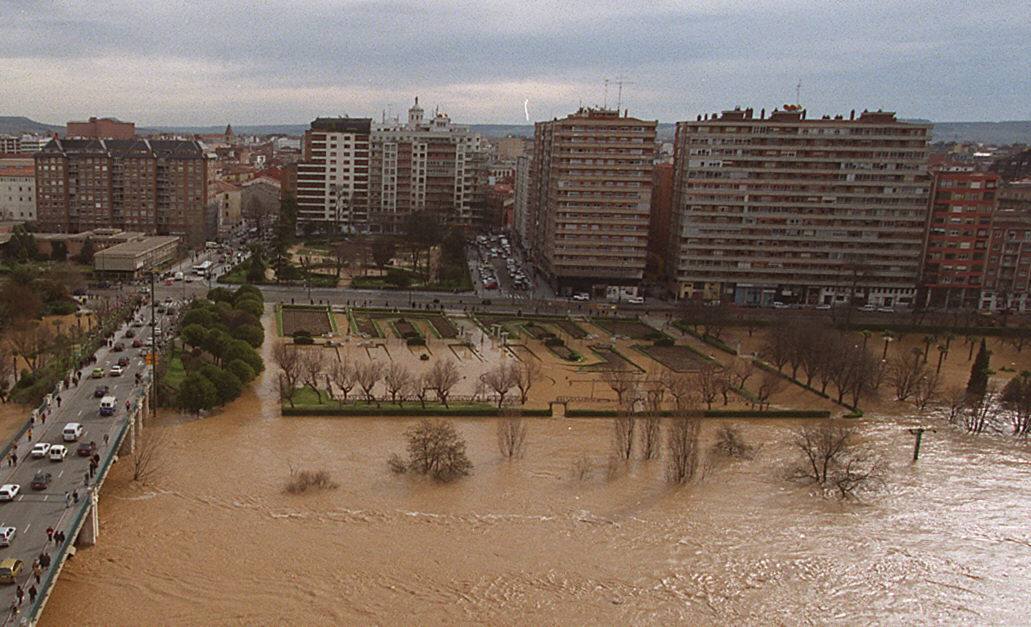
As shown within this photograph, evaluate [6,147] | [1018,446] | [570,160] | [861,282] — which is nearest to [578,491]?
[1018,446]

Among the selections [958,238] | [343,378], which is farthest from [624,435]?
[958,238]

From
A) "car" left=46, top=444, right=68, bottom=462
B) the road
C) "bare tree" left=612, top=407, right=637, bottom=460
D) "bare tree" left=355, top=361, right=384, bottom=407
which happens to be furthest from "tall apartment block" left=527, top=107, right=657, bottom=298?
"car" left=46, top=444, right=68, bottom=462

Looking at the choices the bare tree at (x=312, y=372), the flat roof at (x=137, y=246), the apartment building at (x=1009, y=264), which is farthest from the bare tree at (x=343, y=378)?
the apartment building at (x=1009, y=264)

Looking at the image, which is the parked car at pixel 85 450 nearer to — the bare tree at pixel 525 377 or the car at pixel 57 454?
the car at pixel 57 454

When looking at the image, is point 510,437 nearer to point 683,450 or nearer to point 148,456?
point 683,450

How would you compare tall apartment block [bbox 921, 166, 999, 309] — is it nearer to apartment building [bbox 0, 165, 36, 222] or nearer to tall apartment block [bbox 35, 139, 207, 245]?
tall apartment block [bbox 35, 139, 207, 245]
